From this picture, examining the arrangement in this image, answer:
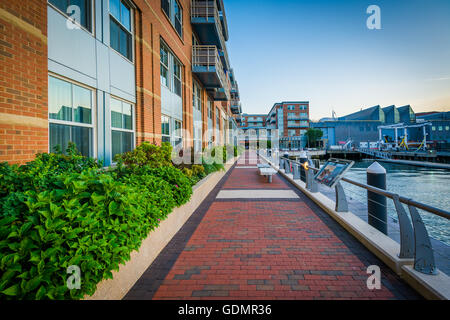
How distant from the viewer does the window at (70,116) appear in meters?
4.95

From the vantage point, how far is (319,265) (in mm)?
3477

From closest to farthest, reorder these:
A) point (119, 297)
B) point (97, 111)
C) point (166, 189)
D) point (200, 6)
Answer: point (119, 297)
point (166, 189)
point (97, 111)
point (200, 6)

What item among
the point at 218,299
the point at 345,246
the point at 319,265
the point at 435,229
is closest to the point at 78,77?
the point at 218,299

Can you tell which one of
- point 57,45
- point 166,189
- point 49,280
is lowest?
point 49,280

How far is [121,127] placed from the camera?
24.5ft

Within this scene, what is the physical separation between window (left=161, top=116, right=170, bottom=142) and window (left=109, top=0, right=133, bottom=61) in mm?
3271

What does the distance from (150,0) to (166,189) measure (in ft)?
26.4

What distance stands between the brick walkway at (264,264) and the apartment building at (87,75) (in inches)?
124

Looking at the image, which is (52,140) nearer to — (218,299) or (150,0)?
(218,299)

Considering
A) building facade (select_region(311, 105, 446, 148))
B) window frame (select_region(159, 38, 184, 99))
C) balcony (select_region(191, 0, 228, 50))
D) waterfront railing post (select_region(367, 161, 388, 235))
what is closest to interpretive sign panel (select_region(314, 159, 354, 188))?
waterfront railing post (select_region(367, 161, 388, 235))

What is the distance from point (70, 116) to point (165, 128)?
5689 millimetres

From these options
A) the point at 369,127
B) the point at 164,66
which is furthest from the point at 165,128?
the point at 369,127

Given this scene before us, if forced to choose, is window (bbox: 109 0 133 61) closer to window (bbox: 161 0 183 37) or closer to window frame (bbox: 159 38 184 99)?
window frame (bbox: 159 38 184 99)

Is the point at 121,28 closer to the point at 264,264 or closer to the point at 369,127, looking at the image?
the point at 264,264
